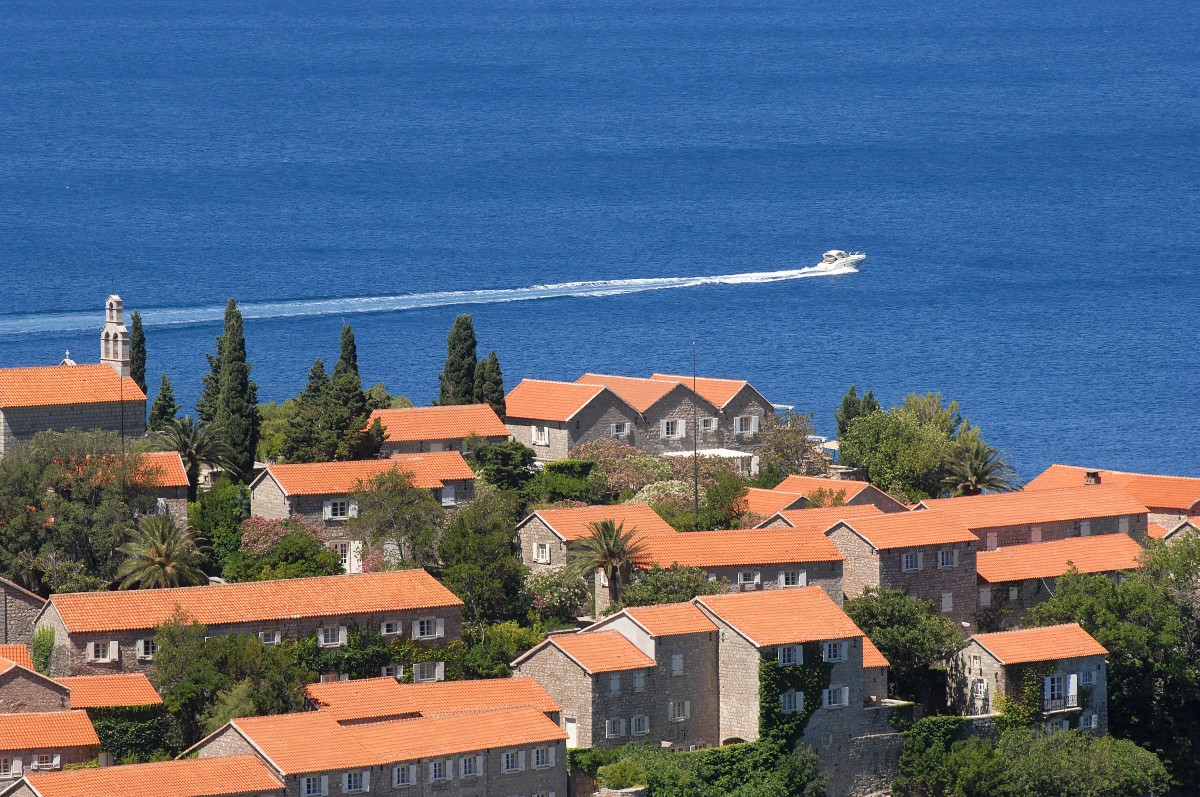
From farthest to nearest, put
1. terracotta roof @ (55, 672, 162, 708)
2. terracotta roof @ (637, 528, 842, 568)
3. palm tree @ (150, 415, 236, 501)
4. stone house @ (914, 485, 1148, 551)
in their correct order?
stone house @ (914, 485, 1148, 551) → palm tree @ (150, 415, 236, 501) → terracotta roof @ (637, 528, 842, 568) → terracotta roof @ (55, 672, 162, 708)

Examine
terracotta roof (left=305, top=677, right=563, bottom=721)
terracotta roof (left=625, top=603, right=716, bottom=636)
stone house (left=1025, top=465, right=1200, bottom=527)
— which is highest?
stone house (left=1025, top=465, right=1200, bottom=527)

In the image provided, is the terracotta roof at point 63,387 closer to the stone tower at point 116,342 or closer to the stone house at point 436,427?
the stone tower at point 116,342

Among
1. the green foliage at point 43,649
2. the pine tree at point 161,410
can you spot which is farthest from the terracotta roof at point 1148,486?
the green foliage at point 43,649

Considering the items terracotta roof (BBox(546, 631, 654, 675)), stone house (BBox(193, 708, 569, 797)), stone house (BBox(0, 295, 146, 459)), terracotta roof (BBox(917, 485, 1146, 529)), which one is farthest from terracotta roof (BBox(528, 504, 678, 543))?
stone house (BBox(0, 295, 146, 459))

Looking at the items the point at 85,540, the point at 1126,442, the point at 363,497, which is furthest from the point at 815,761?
the point at 1126,442

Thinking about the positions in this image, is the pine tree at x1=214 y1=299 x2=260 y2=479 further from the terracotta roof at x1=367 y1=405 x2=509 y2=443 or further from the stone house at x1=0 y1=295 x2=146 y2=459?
the terracotta roof at x1=367 y1=405 x2=509 y2=443

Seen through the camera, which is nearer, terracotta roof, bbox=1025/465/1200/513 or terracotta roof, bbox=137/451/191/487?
terracotta roof, bbox=137/451/191/487

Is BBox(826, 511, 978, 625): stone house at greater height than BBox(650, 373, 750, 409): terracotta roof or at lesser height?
lesser

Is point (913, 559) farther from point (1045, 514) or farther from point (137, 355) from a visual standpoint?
point (137, 355)
